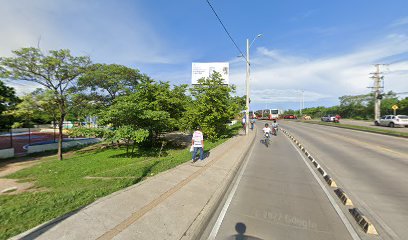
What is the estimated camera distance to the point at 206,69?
43.6m

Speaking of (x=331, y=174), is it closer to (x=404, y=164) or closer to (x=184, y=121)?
(x=404, y=164)

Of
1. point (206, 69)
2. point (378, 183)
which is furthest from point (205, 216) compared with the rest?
point (206, 69)

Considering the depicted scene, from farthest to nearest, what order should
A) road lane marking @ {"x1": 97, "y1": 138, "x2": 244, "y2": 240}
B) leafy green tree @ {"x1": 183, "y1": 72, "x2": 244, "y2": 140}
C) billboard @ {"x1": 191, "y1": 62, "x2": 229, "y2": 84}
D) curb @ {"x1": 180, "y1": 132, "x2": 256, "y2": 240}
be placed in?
billboard @ {"x1": 191, "y1": 62, "x2": 229, "y2": 84}
leafy green tree @ {"x1": 183, "y1": 72, "x2": 244, "y2": 140}
curb @ {"x1": 180, "y1": 132, "x2": 256, "y2": 240}
road lane marking @ {"x1": 97, "y1": 138, "x2": 244, "y2": 240}

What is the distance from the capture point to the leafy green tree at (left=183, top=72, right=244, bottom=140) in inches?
794

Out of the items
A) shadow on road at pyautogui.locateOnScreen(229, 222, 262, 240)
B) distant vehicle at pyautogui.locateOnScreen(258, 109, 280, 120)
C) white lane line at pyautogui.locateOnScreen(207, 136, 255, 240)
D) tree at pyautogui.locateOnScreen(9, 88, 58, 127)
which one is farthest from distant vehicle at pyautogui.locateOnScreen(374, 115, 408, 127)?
tree at pyautogui.locateOnScreen(9, 88, 58, 127)

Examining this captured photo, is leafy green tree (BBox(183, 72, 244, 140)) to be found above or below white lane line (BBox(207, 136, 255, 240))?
above

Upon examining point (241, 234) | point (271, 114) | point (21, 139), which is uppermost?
point (271, 114)

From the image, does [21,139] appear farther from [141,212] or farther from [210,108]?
[141,212]

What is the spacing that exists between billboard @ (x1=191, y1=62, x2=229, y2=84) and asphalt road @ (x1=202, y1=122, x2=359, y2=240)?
3566 cm

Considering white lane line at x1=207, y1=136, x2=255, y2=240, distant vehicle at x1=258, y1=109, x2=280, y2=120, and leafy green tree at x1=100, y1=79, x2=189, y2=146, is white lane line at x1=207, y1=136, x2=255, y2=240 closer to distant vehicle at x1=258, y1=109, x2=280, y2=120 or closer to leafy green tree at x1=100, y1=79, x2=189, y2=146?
leafy green tree at x1=100, y1=79, x2=189, y2=146

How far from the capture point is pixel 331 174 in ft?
29.1

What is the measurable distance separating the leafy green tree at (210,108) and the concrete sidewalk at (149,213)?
41.0ft

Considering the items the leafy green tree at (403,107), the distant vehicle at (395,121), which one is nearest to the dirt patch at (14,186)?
the distant vehicle at (395,121)

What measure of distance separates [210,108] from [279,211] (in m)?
15.0
